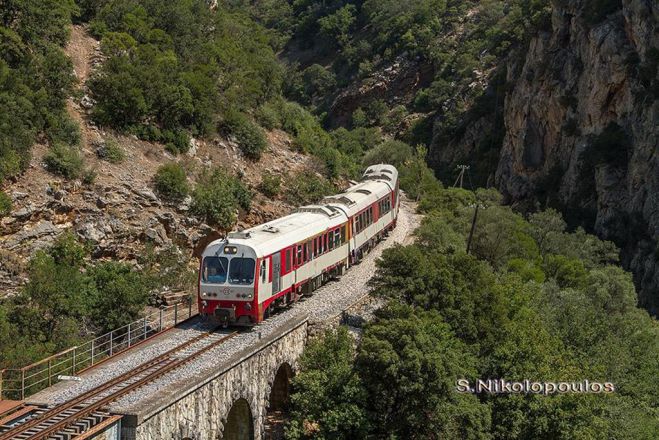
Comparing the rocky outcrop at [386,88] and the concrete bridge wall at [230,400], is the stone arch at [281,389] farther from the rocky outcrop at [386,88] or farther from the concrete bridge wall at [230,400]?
the rocky outcrop at [386,88]

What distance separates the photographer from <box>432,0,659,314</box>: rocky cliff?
58.3 meters

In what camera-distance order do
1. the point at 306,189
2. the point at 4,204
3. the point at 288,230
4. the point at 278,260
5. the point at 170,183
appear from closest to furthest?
1. the point at 278,260
2. the point at 288,230
3. the point at 4,204
4. the point at 170,183
5. the point at 306,189

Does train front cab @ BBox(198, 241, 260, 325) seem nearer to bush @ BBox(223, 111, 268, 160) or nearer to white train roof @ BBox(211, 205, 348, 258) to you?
white train roof @ BBox(211, 205, 348, 258)

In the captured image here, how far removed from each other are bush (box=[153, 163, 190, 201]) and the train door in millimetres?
11680

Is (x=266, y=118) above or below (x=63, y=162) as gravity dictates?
above

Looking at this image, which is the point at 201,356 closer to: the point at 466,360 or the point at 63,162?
the point at 466,360

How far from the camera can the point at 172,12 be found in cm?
4647

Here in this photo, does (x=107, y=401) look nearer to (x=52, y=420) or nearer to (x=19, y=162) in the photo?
(x=52, y=420)

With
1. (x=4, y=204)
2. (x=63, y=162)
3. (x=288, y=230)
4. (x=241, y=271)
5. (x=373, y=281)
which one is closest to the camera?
(x=241, y=271)

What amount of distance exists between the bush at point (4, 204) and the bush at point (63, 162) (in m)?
3.08

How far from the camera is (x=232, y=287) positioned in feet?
76.4

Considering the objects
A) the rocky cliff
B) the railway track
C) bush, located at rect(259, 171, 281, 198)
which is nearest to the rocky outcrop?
the rocky cliff

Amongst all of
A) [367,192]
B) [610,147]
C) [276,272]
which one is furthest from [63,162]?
[610,147]

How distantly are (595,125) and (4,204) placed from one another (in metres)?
50.0
